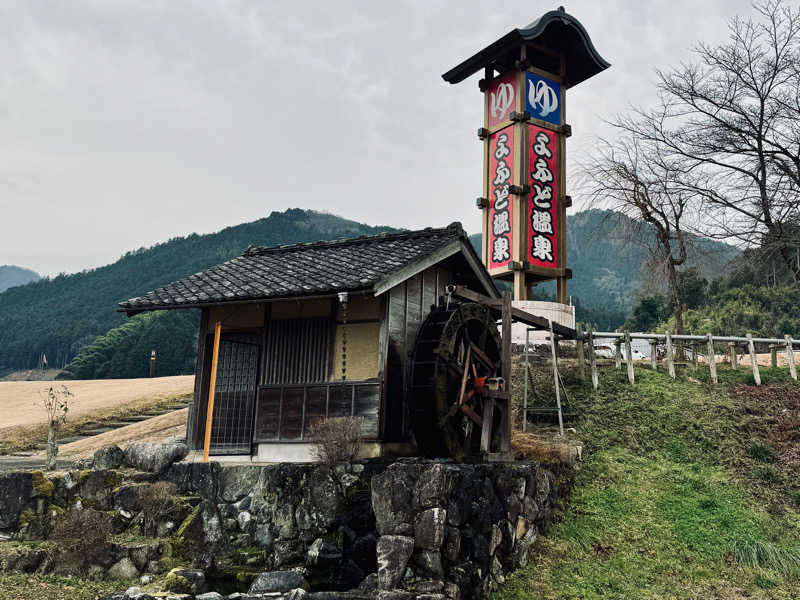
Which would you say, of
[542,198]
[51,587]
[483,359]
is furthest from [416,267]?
[542,198]

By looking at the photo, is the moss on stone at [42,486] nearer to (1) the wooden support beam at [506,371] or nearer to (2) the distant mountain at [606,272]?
(1) the wooden support beam at [506,371]

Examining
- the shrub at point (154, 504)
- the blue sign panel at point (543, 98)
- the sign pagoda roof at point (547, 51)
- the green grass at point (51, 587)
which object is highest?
the sign pagoda roof at point (547, 51)

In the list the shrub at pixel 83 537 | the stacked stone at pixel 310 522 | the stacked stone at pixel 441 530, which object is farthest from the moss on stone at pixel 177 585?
the stacked stone at pixel 441 530

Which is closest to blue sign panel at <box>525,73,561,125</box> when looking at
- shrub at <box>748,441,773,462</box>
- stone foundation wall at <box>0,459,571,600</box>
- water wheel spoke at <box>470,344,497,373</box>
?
water wheel spoke at <box>470,344,497,373</box>

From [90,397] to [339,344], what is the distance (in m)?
23.9

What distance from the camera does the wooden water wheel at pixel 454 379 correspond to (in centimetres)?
1165

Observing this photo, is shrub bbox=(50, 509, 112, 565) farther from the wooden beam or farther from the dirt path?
the dirt path

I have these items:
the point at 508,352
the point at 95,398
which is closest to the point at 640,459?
the point at 508,352

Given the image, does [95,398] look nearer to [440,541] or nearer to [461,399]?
[461,399]

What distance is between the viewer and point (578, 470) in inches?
537

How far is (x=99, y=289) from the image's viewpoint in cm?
10575

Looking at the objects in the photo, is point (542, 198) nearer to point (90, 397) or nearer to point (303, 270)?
point (303, 270)

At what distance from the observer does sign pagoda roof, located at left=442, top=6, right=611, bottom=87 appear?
2320cm

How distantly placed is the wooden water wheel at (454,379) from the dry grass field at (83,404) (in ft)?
38.5
